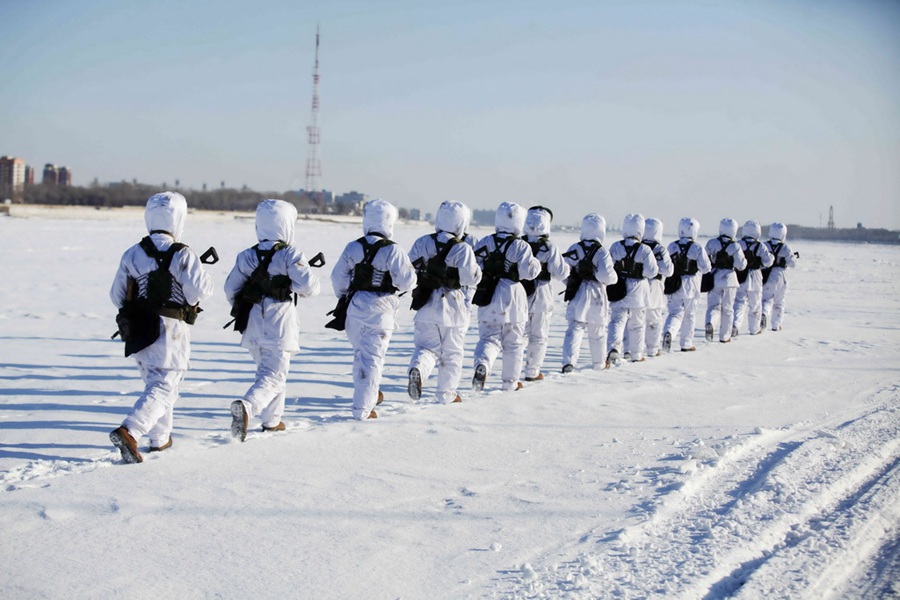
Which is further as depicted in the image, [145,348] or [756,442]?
[756,442]

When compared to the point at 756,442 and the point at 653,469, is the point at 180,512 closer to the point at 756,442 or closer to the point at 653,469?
the point at 653,469

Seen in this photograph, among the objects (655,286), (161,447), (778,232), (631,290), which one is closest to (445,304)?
(161,447)

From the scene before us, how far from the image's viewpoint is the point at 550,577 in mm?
3844

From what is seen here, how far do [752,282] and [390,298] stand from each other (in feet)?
35.6

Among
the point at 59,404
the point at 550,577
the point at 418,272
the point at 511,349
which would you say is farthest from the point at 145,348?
the point at 511,349

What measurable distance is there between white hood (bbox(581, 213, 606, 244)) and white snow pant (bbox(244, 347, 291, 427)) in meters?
5.67

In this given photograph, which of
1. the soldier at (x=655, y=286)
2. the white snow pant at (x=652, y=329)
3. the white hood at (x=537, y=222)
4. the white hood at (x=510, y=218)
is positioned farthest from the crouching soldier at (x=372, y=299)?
the white snow pant at (x=652, y=329)

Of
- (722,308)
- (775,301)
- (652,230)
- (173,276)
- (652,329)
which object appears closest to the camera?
(173,276)

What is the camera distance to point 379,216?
24.2ft

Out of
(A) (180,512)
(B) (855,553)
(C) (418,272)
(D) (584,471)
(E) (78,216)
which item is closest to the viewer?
(B) (855,553)

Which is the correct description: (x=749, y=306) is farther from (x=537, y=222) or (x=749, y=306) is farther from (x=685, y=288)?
(x=537, y=222)

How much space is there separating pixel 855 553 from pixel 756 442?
7.31ft

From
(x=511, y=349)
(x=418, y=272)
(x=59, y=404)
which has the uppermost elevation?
(x=418, y=272)

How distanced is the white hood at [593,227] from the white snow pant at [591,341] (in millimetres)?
1210
